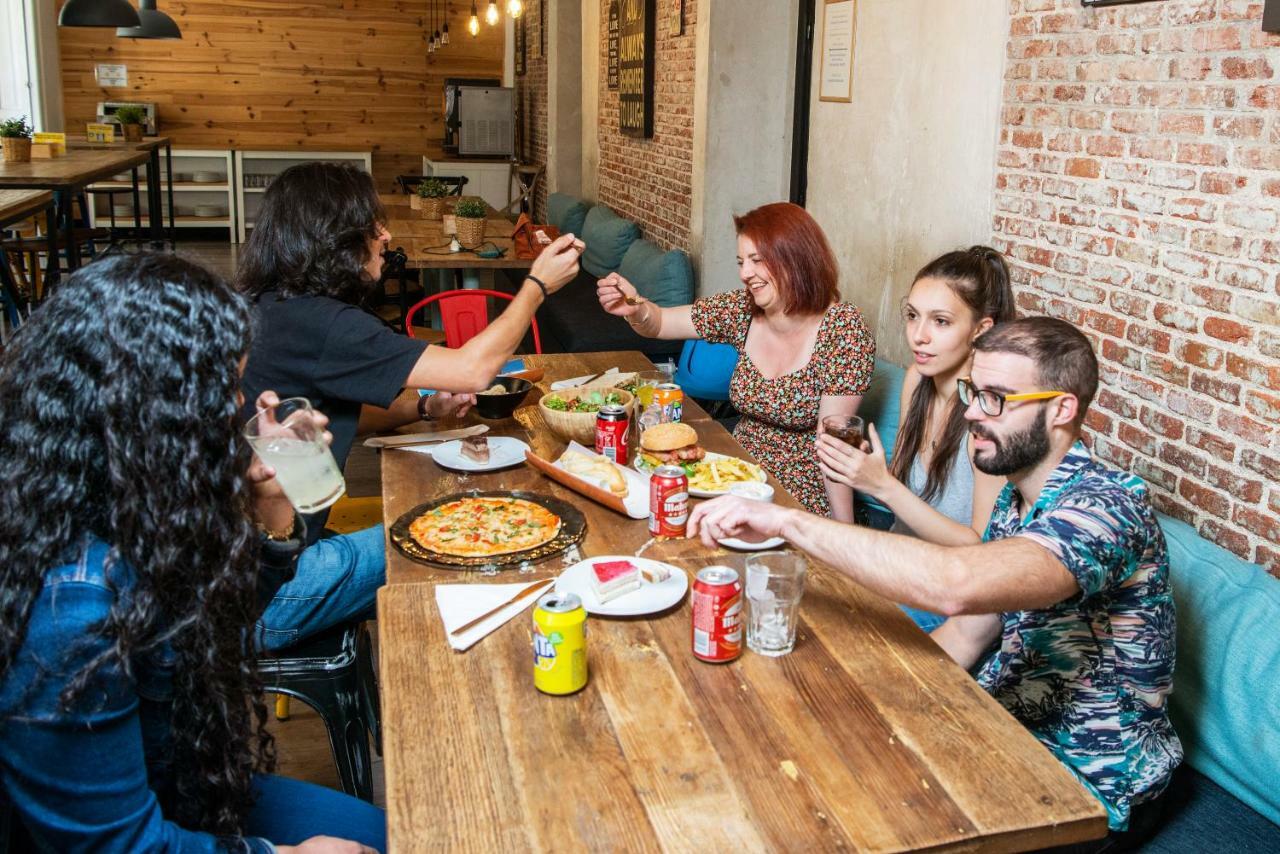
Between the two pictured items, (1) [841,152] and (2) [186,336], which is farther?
(1) [841,152]

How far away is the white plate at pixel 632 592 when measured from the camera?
1.88 metres

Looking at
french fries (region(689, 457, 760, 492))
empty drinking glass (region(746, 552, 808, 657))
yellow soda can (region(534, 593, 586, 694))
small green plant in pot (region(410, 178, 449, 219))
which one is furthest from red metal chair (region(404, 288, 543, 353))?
small green plant in pot (region(410, 178, 449, 219))

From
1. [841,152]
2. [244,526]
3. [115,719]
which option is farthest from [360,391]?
[841,152]

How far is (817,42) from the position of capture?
5.29 meters

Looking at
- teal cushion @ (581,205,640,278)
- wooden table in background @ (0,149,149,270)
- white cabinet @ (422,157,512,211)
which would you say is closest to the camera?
wooden table in background @ (0,149,149,270)

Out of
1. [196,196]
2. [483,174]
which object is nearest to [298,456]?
[483,174]

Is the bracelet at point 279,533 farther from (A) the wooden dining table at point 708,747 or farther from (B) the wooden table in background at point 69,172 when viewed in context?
(B) the wooden table in background at point 69,172

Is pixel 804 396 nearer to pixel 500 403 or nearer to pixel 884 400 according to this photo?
pixel 884 400

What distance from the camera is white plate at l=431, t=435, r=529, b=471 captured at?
103 inches

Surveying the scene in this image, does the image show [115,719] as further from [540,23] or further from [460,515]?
[540,23]

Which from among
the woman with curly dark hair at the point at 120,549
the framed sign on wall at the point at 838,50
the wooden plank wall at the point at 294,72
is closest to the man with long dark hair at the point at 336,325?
the woman with curly dark hair at the point at 120,549

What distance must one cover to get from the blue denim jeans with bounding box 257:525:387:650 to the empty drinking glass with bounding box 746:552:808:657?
95 centimetres

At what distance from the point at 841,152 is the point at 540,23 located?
6.52m

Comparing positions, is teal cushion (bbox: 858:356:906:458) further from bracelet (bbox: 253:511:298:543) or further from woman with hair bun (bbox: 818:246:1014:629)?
bracelet (bbox: 253:511:298:543)
